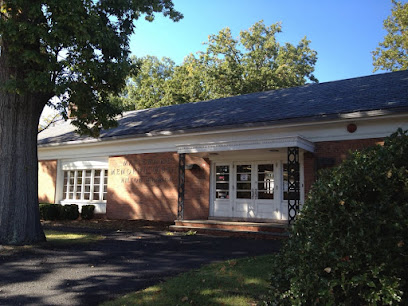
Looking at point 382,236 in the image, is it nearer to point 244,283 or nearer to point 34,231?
point 244,283

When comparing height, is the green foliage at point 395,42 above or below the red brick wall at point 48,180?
above

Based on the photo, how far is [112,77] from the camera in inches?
357

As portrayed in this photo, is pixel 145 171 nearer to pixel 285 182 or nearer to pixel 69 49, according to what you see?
pixel 285 182

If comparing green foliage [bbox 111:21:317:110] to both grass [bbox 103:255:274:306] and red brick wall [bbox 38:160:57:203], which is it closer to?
red brick wall [bbox 38:160:57:203]

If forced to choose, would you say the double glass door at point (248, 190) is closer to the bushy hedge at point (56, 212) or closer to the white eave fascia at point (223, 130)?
the white eave fascia at point (223, 130)

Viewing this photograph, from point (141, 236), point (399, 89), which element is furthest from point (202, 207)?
point (399, 89)

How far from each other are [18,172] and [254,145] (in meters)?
6.50

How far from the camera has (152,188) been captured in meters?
15.0

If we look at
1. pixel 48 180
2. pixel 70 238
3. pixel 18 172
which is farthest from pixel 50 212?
pixel 18 172

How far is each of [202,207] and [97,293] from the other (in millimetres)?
8784

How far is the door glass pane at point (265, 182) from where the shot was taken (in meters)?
12.7

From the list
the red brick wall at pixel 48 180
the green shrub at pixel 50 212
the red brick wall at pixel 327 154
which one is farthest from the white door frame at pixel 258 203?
the red brick wall at pixel 48 180

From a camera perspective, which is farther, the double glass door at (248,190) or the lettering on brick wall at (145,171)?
the lettering on brick wall at (145,171)

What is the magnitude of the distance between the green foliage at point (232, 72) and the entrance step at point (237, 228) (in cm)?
2031
